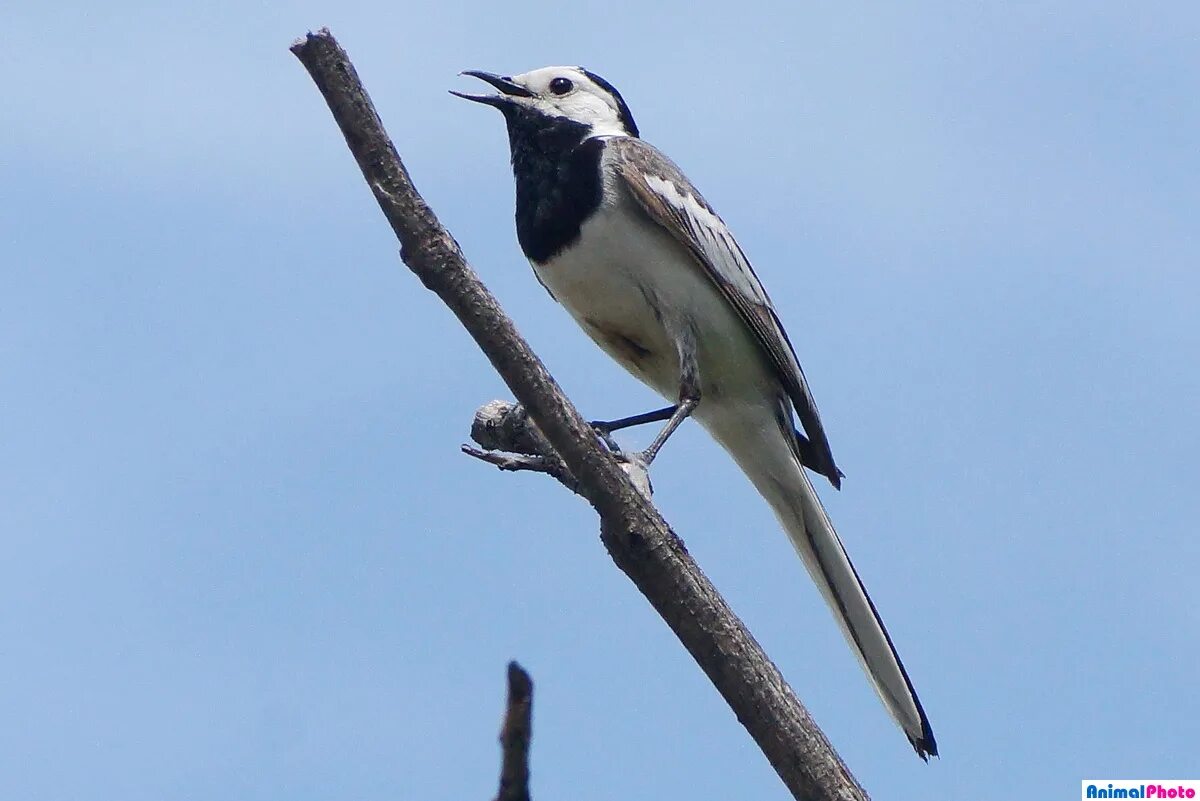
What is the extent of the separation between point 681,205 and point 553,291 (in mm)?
751

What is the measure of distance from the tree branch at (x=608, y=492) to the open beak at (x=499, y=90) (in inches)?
122

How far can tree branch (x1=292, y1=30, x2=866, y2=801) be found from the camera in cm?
406

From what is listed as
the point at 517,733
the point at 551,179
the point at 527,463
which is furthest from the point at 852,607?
the point at 517,733

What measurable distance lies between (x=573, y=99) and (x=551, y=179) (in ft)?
2.86

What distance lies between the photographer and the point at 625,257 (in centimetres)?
641

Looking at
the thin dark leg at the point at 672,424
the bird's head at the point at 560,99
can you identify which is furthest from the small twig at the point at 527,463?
the bird's head at the point at 560,99

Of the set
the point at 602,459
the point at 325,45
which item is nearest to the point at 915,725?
the point at 602,459

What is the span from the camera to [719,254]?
6.75 metres

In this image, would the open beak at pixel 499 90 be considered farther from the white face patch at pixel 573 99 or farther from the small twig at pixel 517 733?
the small twig at pixel 517 733

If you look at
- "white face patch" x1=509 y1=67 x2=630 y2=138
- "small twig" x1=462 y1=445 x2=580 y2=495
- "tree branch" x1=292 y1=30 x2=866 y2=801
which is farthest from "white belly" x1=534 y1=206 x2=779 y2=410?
"tree branch" x1=292 y1=30 x2=866 y2=801

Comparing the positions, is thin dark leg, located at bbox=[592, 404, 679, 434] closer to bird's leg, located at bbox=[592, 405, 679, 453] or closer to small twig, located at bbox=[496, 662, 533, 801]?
bird's leg, located at bbox=[592, 405, 679, 453]

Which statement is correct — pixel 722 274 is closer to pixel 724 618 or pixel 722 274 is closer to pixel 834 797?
pixel 724 618

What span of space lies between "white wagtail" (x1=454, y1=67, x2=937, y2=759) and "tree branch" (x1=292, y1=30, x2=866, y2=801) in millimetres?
1734

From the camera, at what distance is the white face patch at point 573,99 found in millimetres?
7160
